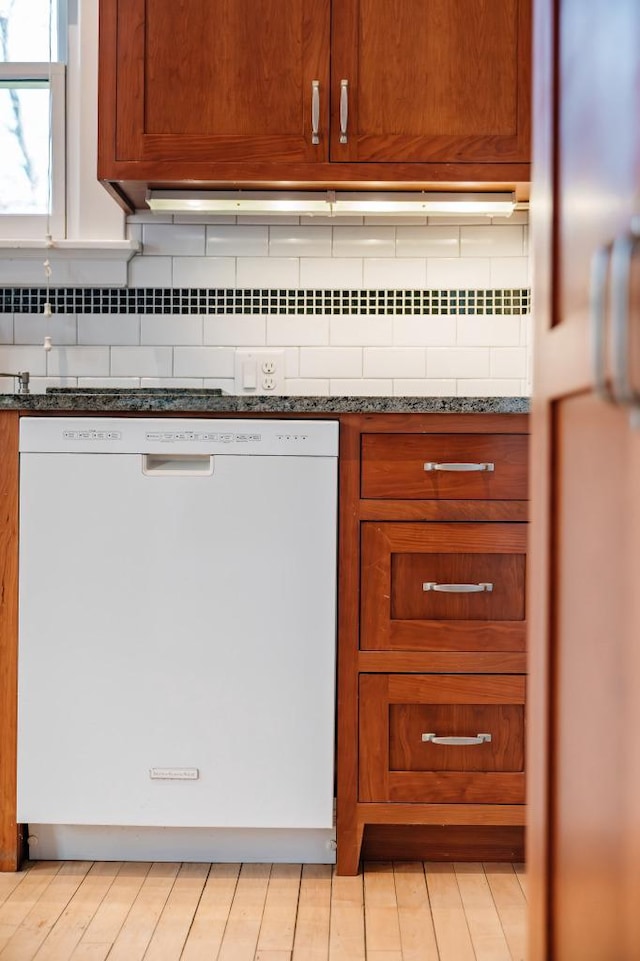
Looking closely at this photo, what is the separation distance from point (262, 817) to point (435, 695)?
419 mm

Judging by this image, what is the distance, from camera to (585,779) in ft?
2.60

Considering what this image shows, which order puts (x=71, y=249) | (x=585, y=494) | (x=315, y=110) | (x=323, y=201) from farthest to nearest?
(x=71, y=249) < (x=323, y=201) < (x=315, y=110) < (x=585, y=494)

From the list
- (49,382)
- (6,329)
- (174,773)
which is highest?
(6,329)

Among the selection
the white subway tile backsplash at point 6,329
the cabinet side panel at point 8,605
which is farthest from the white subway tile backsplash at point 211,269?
the cabinet side panel at point 8,605

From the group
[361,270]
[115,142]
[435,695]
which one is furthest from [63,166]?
[435,695]

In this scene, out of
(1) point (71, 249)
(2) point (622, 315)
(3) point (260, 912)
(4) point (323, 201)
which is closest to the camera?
(2) point (622, 315)

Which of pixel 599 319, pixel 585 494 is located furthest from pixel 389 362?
pixel 599 319

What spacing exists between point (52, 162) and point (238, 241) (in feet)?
1.79

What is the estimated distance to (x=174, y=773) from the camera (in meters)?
1.84

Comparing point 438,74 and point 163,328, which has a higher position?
point 438,74

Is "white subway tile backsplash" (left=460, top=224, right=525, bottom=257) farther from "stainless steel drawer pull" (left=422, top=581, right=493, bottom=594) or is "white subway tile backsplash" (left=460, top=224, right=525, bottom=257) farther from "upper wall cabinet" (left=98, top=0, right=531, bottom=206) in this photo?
"stainless steel drawer pull" (left=422, top=581, right=493, bottom=594)

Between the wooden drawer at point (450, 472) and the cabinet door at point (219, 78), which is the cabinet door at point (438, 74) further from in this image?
the wooden drawer at point (450, 472)

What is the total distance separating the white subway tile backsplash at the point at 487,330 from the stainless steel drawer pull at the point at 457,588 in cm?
86

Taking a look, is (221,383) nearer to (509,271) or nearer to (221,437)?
(221,437)
